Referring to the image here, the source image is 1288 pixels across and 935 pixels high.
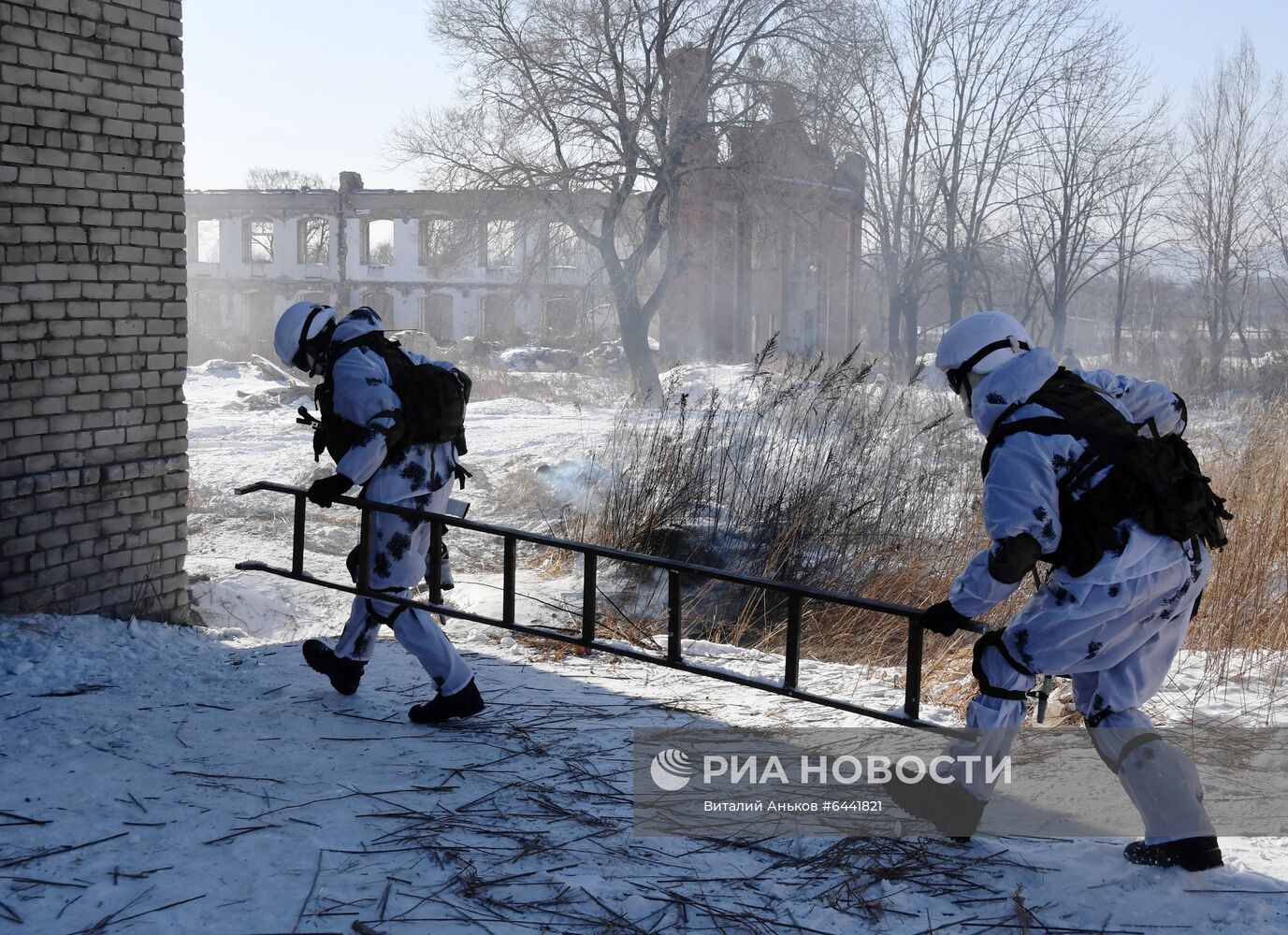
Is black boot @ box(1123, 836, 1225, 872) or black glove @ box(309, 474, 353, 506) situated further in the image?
black glove @ box(309, 474, 353, 506)

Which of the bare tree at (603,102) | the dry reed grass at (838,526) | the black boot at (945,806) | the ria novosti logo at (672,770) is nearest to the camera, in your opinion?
the black boot at (945,806)

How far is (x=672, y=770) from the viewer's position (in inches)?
160

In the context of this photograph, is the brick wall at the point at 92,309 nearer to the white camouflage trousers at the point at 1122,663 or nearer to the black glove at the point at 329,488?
the black glove at the point at 329,488

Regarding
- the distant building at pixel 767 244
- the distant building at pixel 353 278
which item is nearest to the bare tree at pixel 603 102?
the distant building at pixel 767 244

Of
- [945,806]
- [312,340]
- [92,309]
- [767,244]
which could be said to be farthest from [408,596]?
[767,244]

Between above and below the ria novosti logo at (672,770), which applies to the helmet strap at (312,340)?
above

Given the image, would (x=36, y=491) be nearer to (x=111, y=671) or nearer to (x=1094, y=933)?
(x=111, y=671)

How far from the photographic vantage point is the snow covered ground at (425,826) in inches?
117

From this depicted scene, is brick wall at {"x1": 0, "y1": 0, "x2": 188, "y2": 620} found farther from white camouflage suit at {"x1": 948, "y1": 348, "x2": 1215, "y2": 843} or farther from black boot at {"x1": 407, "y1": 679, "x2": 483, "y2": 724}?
white camouflage suit at {"x1": 948, "y1": 348, "x2": 1215, "y2": 843}

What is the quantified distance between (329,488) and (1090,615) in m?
2.55

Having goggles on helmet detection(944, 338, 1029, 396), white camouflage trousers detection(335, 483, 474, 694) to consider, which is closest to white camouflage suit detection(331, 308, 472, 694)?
white camouflage trousers detection(335, 483, 474, 694)

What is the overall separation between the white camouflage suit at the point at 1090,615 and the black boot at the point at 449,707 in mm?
1929

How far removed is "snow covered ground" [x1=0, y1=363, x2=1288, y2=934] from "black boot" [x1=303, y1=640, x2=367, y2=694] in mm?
125

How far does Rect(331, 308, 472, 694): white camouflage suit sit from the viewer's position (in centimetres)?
424
